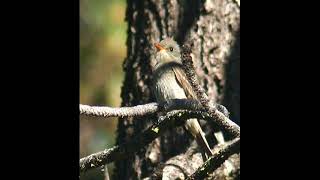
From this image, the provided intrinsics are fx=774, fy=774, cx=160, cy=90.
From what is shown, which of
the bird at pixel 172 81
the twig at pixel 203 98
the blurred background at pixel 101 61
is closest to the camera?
the twig at pixel 203 98

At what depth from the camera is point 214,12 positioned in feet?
9.44

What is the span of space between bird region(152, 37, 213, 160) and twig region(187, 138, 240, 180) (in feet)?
0.11

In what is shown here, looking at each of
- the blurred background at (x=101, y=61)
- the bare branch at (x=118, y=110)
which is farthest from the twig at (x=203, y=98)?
the blurred background at (x=101, y=61)

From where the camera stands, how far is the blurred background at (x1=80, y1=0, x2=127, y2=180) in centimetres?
293

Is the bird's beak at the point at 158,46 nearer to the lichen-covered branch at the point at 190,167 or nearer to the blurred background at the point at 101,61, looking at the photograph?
the blurred background at the point at 101,61

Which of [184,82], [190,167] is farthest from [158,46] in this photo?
[190,167]

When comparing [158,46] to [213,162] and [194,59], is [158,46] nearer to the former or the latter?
[194,59]

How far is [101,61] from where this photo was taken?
327 cm

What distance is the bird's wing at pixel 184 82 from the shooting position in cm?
268
